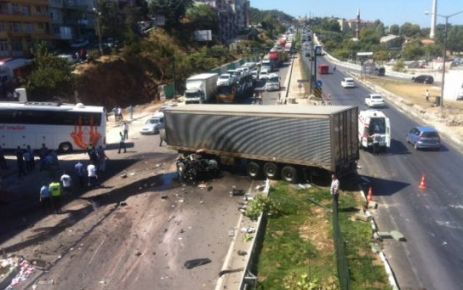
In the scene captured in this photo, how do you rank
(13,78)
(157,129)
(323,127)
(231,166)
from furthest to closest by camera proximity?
(13,78) → (157,129) → (231,166) → (323,127)

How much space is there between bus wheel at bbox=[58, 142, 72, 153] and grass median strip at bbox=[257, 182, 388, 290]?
18.5m

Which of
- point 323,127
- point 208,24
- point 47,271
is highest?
point 208,24

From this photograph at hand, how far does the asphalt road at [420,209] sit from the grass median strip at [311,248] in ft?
3.04

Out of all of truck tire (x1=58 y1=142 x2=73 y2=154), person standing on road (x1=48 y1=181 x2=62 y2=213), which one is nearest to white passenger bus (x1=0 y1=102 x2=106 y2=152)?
truck tire (x1=58 y1=142 x2=73 y2=154)

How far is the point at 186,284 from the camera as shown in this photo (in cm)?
1528

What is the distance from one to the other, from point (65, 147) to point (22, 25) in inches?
1321

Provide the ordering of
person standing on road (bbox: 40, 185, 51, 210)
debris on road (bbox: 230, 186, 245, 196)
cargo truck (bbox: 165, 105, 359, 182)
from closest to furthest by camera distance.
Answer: person standing on road (bbox: 40, 185, 51, 210)
cargo truck (bbox: 165, 105, 359, 182)
debris on road (bbox: 230, 186, 245, 196)

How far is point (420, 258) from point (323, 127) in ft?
27.6

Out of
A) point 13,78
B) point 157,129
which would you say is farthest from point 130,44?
point 157,129

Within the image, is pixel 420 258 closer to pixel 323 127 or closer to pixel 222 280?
pixel 222 280

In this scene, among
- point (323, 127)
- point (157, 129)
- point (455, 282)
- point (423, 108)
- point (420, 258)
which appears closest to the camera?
point (455, 282)

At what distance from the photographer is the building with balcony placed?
197 feet

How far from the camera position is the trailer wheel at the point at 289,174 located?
25.3 m

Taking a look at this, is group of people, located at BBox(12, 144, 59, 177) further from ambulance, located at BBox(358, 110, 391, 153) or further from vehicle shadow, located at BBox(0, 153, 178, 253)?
ambulance, located at BBox(358, 110, 391, 153)
